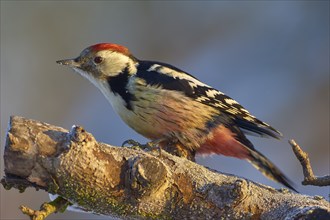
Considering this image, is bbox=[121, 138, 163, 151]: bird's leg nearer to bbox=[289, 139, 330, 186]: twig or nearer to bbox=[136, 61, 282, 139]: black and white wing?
bbox=[136, 61, 282, 139]: black and white wing

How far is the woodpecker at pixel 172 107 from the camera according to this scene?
141 inches

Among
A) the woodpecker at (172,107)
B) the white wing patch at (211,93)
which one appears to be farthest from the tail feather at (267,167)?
the white wing patch at (211,93)

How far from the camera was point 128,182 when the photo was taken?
208 cm

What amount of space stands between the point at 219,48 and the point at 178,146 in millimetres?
3192

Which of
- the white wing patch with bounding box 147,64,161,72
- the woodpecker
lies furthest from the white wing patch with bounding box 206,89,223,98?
the white wing patch with bounding box 147,64,161,72

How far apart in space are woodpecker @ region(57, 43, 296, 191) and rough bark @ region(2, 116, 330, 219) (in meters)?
1.27

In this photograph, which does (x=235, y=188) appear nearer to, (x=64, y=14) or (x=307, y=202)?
(x=307, y=202)

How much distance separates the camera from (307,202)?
223cm

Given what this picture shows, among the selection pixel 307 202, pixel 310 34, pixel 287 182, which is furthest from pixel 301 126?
pixel 307 202

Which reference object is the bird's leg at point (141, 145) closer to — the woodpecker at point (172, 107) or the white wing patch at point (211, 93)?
the woodpecker at point (172, 107)

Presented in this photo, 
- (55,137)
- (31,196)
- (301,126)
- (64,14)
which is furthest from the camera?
(64,14)

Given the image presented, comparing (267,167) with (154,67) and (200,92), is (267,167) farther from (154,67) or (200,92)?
(154,67)

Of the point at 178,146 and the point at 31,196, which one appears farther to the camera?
the point at 31,196

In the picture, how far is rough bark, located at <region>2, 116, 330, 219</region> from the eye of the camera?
1.98 metres
